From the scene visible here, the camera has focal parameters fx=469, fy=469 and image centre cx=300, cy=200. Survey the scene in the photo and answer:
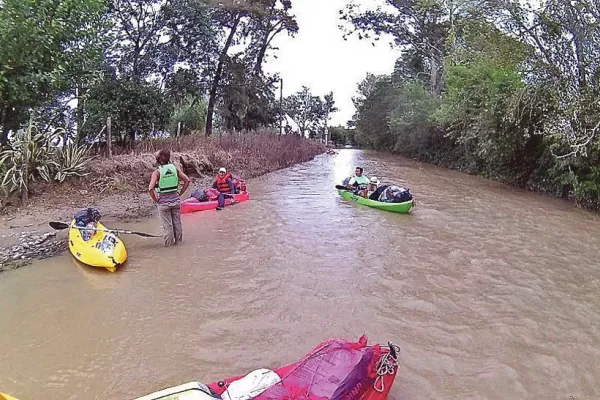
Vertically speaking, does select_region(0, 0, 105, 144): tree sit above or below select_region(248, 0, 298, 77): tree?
below

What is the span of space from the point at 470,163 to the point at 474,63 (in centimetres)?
754

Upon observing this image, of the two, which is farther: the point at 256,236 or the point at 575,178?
the point at 575,178

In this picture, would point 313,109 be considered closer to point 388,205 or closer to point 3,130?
point 388,205

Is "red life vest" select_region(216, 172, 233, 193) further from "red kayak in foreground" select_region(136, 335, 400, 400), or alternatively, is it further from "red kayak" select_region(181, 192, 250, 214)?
"red kayak in foreground" select_region(136, 335, 400, 400)

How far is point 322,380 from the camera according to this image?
3.49 meters

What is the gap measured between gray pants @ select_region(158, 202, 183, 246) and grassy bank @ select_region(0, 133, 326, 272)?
156 cm

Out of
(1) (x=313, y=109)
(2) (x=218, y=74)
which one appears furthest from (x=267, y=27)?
(1) (x=313, y=109)

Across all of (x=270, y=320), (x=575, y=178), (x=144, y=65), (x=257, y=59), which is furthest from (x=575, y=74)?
(x=257, y=59)

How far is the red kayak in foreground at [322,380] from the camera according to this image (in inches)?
131

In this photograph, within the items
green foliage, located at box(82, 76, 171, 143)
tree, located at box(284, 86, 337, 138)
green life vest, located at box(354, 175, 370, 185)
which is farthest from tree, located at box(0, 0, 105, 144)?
tree, located at box(284, 86, 337, 138)

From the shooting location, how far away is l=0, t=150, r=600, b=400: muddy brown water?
4.19 m

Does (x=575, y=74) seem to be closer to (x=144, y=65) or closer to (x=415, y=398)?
(x=415, y=398)

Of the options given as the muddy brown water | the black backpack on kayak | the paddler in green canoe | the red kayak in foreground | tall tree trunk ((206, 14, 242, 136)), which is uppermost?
tall tree trunk ((206, 14, 242, 136))

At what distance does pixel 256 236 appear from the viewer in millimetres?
8906
